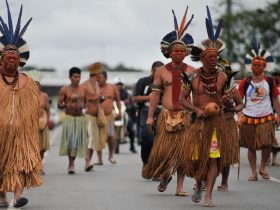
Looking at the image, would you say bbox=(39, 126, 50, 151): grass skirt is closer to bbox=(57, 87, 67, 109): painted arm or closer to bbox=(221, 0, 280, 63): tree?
bbox=(57, 87, 67, 109): painted arm

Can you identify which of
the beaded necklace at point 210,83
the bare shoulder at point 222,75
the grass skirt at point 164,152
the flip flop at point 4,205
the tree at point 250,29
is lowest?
the flip flop at point 4,205

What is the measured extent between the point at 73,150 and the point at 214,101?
7291 millimetres

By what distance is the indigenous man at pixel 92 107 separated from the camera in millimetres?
22016

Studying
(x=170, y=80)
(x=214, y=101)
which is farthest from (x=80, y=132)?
(x=214, y=101)

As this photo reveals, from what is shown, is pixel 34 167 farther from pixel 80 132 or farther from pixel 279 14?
pixel 279 14

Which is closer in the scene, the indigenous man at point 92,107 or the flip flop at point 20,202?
the flip flop at point 20,202

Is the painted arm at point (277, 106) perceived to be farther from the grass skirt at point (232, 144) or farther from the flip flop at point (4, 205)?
the flip flop at point (4, 205)

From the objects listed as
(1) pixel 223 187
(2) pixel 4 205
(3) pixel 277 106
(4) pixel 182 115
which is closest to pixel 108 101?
(3) pixel 277 106

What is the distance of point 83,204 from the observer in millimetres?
13984

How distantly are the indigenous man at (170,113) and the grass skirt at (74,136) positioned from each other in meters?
5.44

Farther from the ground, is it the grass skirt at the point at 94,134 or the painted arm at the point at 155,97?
the painted arm at the point at 155,97

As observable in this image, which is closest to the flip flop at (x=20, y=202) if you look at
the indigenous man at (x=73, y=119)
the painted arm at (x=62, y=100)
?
the indigenous man at (x=73, y=119)

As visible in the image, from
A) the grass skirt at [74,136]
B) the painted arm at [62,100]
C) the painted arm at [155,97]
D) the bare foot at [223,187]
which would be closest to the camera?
the painted arm at [155,97]

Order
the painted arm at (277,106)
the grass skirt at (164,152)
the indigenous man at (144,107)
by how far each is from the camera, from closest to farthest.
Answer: the grass skirt at (164,152) → the painted arm at (277,106) → the indigenous man at (144,107)
